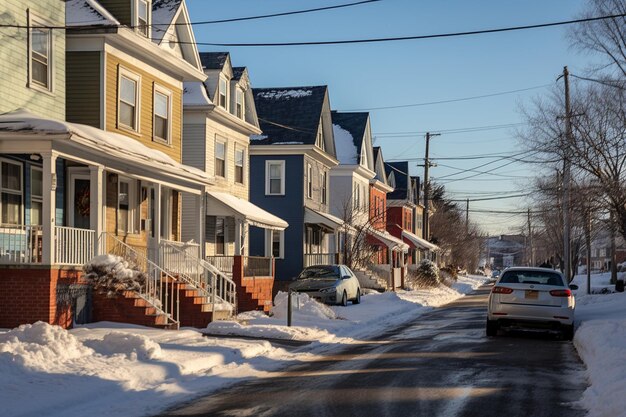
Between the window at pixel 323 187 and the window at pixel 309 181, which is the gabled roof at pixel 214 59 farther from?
the window at pixel 323 187

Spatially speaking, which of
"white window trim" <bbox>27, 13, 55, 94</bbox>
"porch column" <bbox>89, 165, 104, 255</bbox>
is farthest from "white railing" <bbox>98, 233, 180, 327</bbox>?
"white window trim" <bbox>27, 13, 55, 94</bbox>

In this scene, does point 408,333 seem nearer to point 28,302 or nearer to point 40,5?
point 28,302

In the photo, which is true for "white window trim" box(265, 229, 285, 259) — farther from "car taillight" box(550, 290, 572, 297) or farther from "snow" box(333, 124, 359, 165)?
"car taillight" box(550, 290, 572, 297)

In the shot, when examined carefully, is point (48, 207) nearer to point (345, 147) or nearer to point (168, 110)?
point (168, 110)

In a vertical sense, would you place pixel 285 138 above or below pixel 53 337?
above

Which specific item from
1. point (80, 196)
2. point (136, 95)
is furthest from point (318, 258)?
point (80, 196)

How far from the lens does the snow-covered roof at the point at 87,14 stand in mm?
21781

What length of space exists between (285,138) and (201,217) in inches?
686

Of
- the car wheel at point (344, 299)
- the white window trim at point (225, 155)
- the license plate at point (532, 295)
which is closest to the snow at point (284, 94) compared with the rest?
the white window trim at point (225, 155)

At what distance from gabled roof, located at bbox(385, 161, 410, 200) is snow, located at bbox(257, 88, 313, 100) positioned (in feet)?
93.1

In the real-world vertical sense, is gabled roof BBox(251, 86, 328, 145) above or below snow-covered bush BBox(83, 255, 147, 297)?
above

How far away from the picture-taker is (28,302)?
17453 millimetres

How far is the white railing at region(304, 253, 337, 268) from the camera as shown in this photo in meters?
42.2

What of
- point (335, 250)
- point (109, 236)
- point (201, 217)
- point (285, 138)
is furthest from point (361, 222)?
point (109, 236)
